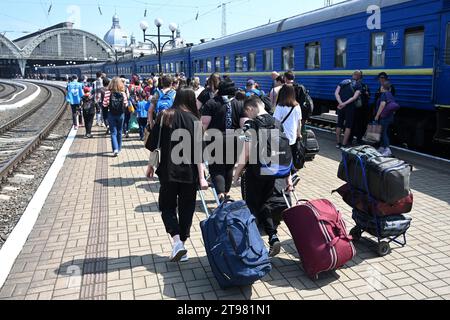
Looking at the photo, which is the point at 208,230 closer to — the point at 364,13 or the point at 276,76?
the point at 276,76

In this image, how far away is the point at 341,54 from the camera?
12.1 m

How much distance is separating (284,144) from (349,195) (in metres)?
0.99

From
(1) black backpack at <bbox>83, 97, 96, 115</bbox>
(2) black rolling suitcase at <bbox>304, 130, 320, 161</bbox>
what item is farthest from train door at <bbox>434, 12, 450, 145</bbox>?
(1) black backpack at <bbox>83, 97, 96, 115</bbox>

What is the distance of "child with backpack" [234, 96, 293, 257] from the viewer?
15.0 ft

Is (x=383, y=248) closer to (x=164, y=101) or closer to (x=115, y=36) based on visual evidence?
(x=164, y=101)

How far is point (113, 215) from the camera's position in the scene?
6195mm

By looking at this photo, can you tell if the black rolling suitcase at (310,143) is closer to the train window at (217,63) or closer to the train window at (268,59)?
the train window at (268,59)

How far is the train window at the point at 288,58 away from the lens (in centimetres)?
1459

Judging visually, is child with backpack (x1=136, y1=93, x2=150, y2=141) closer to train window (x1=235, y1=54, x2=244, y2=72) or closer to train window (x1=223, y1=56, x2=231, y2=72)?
train window (x1=235, y1=54, x2=244, y2=72)

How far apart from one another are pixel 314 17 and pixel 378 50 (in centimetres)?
322

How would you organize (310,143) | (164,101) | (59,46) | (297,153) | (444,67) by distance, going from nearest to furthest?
1. (297,153)
2. (164,101)
3. (310,143)
4. (444,67)
5. (59,46)

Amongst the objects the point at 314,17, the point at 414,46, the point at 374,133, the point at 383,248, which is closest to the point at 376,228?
the point at 383,248

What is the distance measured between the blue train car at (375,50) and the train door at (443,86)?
19mm
